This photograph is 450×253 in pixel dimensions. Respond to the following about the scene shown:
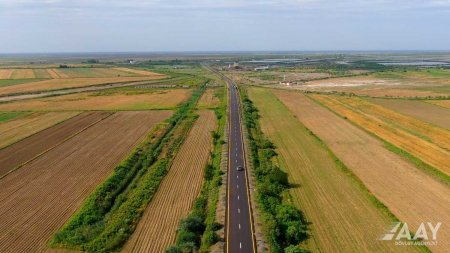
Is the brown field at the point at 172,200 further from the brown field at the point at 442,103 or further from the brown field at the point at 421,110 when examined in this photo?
the brown field at the point at 442,103

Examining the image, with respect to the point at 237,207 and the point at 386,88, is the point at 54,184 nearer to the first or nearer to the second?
the point at 237,207

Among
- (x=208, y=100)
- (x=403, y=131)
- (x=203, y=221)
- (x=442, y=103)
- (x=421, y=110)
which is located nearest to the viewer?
(x=203, y=221)

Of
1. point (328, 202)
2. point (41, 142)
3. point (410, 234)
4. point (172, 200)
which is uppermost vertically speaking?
point (410, 234)

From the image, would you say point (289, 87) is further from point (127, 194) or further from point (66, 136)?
point (127, 194)

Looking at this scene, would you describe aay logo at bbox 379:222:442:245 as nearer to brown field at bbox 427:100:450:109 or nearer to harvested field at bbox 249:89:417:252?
harvested field at bbox 249:89:417:252

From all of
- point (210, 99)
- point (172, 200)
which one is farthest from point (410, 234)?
point (210, 99)

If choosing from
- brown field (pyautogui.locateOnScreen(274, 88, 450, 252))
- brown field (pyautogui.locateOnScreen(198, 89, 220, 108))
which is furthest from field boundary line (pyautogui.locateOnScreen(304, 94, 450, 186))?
brown field (pyautogui.locateOnScreen(198, 89, 220, 108))
